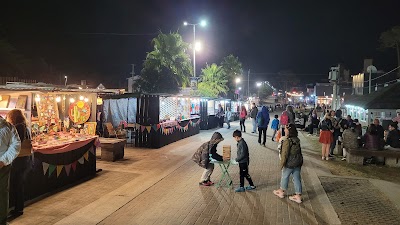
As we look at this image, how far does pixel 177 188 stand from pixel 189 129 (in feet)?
35.3

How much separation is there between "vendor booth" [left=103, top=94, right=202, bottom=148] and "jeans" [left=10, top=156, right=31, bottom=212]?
26.9ft

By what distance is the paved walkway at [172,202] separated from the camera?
5.87 metres

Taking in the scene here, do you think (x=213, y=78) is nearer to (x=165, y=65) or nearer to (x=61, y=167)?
(x=165, y=65)

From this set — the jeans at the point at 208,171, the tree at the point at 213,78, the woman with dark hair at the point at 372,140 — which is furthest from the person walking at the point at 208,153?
the tree at the point at 213,78

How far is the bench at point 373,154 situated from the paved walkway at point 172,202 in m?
2.33

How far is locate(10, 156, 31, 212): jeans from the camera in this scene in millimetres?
5855

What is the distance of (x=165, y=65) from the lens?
93.9ft

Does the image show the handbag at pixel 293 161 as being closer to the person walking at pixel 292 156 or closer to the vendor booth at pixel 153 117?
the person walking at pixel 292 156

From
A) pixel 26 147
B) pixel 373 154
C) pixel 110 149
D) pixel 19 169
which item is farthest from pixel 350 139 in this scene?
pixel 19 169

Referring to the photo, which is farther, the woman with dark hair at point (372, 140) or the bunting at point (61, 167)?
the woman with dark hair at point (372, 140)

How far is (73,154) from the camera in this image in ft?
26.8

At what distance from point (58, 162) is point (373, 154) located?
1016 cm

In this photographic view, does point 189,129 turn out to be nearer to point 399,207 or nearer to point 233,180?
point 233,180

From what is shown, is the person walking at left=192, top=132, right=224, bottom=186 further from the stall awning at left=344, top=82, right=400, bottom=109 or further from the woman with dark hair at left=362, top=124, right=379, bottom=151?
the stall awning at left=344, top=82, right=400, bottom=109
